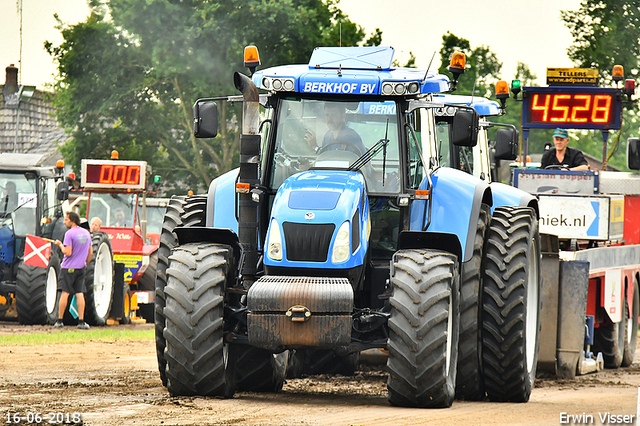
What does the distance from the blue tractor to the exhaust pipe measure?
0.4 inches

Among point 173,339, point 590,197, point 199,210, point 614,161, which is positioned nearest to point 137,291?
point 590,197

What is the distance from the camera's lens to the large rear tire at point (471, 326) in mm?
8617

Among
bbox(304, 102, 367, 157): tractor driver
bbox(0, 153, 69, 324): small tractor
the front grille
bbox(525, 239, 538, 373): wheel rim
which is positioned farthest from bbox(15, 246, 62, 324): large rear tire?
the front grille

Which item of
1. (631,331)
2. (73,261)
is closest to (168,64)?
(73,261)

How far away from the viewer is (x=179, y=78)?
34969 millimetres

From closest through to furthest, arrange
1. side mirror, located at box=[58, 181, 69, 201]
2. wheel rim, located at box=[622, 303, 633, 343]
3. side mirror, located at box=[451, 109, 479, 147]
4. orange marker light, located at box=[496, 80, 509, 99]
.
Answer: side mirror, located at box=[451, 109, 479, 147] < orange marker light, located at box=[496, 80, 509, 99] < wheel rim, located at box=[622, 303, 633, 343] < side mirror, located at box=[58, 181, 69, 201]

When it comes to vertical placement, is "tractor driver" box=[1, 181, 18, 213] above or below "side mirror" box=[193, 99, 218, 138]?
below

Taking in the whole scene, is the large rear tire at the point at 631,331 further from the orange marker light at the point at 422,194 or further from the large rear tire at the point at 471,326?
the orange marker light at the point at 422,194

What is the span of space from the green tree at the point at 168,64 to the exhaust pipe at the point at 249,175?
24.8 meters

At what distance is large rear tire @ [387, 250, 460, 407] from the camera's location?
770 centimetres

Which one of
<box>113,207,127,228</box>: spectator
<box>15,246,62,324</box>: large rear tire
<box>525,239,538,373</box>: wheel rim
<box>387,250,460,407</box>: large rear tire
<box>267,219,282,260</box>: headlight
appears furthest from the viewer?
<box>113,207,127,228</box>: spectator

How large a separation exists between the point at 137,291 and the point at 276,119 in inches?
544

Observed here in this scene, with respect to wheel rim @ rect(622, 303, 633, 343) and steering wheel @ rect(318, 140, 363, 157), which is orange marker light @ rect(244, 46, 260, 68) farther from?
wheel rim @ rect(622, 303, 633, 343)

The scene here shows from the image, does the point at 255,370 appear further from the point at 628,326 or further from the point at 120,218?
the point at 120,218
